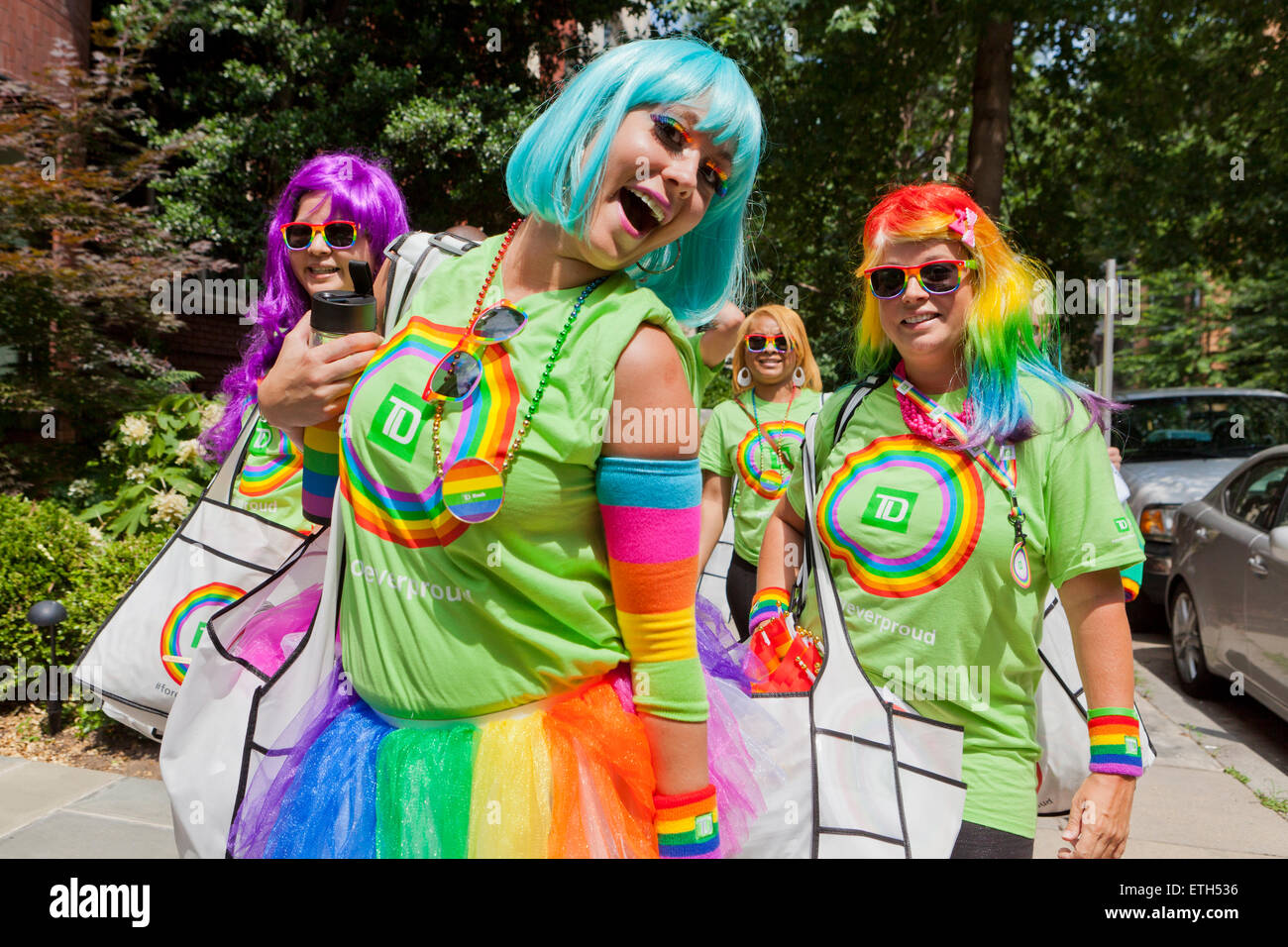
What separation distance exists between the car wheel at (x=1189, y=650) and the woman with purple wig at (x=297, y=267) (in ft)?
19.9

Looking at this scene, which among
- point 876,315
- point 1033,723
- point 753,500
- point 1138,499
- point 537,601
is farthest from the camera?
point 1138,499

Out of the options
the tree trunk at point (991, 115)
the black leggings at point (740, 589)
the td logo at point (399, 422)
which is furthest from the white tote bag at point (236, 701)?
the tree trunk at point (991, 115)

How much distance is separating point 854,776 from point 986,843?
1.42 ft

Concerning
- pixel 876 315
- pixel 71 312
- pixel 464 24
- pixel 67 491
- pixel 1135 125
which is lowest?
pixel 67 491

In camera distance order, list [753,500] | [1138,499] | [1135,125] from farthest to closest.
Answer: [1135,125], [1138,499], [753,500]

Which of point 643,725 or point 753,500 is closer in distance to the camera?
point 643,725

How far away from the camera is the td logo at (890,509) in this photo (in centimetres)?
230

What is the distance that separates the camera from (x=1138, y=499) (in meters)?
8.32

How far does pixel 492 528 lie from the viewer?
4.55ft

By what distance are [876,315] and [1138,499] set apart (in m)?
6.68
